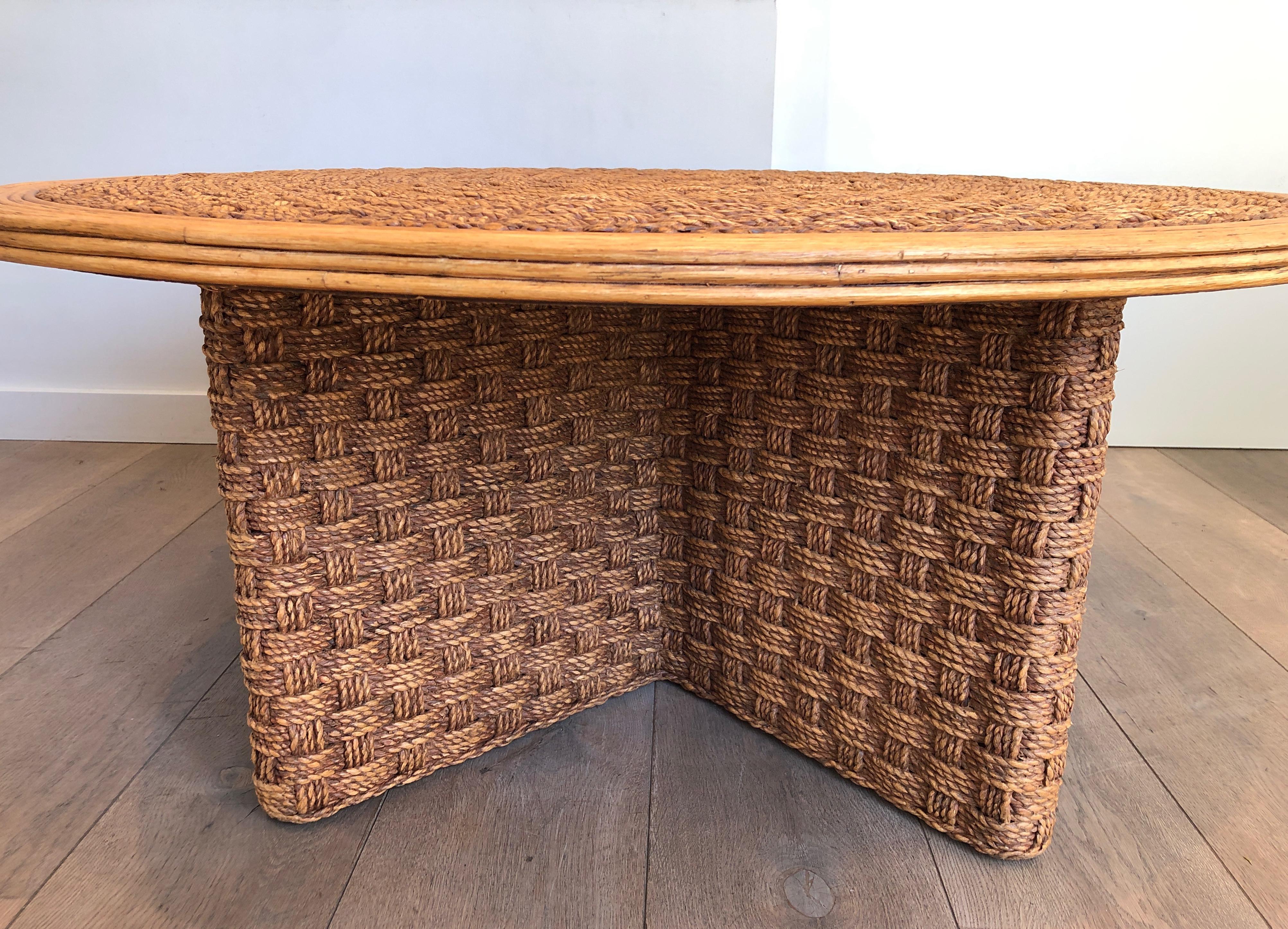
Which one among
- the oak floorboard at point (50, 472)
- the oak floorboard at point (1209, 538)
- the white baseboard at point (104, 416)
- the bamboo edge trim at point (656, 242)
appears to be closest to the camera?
the bamboo edge trim at point (656, 242)

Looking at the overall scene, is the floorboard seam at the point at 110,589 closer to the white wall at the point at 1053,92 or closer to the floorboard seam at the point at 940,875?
the floorboard seam at the point at 940,875

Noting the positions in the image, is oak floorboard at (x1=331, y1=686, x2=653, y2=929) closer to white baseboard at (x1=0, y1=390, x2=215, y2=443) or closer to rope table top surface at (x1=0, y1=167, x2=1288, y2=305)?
rope table top surface at (x1=0, y1=167, x2=1288, y2=305)

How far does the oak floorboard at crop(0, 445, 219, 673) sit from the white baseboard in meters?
0.08

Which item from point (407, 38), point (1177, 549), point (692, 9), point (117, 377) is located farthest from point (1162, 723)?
point (117, 377)

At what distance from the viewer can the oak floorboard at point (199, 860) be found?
2.27 ft

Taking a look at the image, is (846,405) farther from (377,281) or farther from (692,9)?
(692,9)

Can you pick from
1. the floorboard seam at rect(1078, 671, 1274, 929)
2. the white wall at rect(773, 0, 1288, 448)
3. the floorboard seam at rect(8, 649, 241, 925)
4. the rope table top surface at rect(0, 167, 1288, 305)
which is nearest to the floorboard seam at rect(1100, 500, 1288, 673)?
the floorboard seam at rect(1078, 671, 1274, 929)

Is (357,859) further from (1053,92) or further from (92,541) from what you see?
(1053,92)

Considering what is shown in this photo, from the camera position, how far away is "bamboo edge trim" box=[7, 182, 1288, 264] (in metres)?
0.44

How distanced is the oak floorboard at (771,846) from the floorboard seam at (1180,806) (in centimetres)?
23

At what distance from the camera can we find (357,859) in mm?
749

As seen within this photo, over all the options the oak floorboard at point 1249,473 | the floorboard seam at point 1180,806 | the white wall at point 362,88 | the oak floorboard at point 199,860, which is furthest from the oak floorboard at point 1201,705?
the white wall at point 362,88

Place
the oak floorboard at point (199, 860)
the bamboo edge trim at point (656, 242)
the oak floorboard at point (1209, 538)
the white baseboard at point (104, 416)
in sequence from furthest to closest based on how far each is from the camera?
the white baseboard at point (104, 416)
the oak floorboard at point (1209, 538)
the oak floorboard at point (199, 860)
the bamboo edge trim at point (656, 242)

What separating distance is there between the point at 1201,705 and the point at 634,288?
34.0 inches
